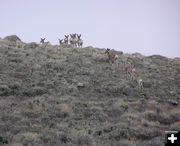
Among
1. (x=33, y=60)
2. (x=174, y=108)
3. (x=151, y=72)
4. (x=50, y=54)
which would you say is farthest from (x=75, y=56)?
(x=174, y=108)

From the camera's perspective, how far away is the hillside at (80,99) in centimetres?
1519

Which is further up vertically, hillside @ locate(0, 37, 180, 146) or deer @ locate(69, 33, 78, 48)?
Result: deer @ locate(69, 33, 78, 48)

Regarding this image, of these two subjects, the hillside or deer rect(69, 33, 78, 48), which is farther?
deer rect(69, 33, 78, 48)

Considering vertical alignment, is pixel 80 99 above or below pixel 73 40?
below

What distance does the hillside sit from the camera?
15.2 meters

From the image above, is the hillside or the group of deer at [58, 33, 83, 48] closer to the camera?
the hillside

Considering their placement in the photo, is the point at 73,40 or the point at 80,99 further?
the point at 73,40

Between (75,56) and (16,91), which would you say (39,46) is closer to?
(75,56)

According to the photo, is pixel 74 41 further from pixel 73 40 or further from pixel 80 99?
pixel 80 99

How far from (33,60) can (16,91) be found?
7956 millimetres

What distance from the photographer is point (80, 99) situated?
22281mm

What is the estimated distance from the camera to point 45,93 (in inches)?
899

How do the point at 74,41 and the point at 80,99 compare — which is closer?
the point at 80,99

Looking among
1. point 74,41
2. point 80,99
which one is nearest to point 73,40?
point 74,41
